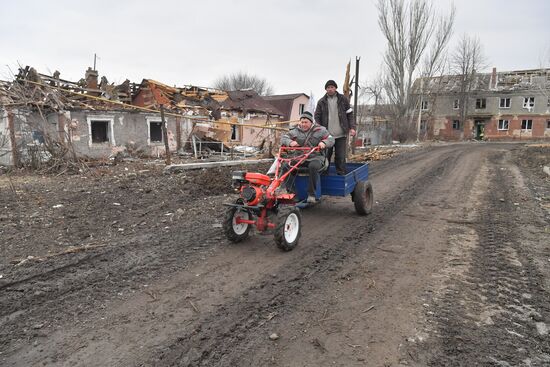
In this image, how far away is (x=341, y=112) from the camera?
297 inches

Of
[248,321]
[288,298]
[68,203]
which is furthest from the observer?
[68,203]

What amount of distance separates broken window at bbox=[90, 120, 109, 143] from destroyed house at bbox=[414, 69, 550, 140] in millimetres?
33832

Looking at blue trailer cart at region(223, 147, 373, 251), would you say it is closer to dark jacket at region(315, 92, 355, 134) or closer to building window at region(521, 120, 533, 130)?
dark jacket at region(315, 92, 355, 134)

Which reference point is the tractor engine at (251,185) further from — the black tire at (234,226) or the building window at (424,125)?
the building window at (424,125)

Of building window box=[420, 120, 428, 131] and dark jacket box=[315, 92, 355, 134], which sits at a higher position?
building window box=[420, 120, 428, 131]

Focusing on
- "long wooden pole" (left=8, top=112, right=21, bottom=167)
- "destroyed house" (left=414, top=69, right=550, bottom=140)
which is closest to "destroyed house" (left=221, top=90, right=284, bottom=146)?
"long wooden pole" (left=8, top=112, right=21, bottom=167)

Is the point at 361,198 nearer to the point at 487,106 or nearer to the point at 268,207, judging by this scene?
the point at 268,207

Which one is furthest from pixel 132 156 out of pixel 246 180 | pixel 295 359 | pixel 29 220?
pixel 295 359

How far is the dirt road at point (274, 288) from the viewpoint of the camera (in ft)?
10.0

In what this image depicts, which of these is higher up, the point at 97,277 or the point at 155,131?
the point at 155,131

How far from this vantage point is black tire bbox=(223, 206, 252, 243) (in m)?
5.45

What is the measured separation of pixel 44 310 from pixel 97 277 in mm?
775

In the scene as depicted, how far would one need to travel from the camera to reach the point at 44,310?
12.1ft

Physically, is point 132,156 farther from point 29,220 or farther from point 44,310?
point 44,310
